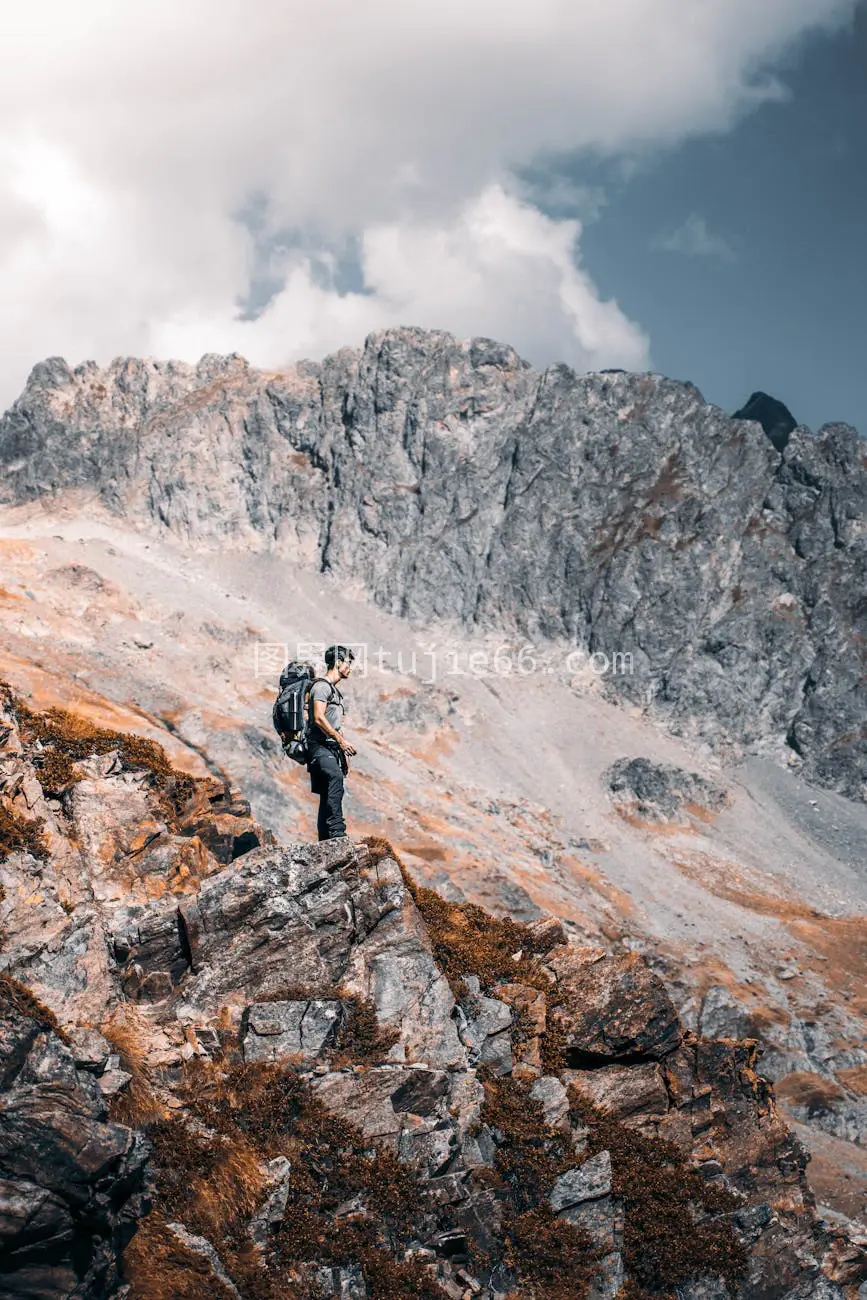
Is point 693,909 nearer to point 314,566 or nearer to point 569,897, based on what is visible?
point 569,897

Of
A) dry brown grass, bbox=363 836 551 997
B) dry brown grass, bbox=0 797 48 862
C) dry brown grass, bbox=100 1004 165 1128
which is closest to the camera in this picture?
dry brown grass, bbox=100 1004 165 1128

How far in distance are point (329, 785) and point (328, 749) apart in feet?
2.28

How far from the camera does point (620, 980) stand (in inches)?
658

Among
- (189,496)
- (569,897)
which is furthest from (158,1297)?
(189,496)

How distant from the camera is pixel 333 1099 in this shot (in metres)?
13.0

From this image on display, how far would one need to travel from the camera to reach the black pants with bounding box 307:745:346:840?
17172 millimetres

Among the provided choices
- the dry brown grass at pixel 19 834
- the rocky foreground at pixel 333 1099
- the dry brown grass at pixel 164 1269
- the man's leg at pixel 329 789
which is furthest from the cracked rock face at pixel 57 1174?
the man's leg at pixel 329 789

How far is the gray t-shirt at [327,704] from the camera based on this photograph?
17.1m

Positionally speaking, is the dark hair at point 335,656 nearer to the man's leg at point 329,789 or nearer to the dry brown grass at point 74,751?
the man's leg at point 329,789

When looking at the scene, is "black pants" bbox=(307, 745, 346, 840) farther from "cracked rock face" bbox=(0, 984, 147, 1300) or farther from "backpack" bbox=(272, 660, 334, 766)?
"cracked rock face" bbox=(0, 984, 147, 1300)

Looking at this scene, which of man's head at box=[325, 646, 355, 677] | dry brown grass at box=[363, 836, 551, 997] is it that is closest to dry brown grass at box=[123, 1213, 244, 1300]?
dry brown grass at box=[363, 836, 551, 997]

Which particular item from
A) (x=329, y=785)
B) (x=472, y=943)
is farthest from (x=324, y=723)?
(x=472, y=943)

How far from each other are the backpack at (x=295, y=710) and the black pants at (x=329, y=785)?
0.33 metres

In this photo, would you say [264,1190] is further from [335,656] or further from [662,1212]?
[335,656]
